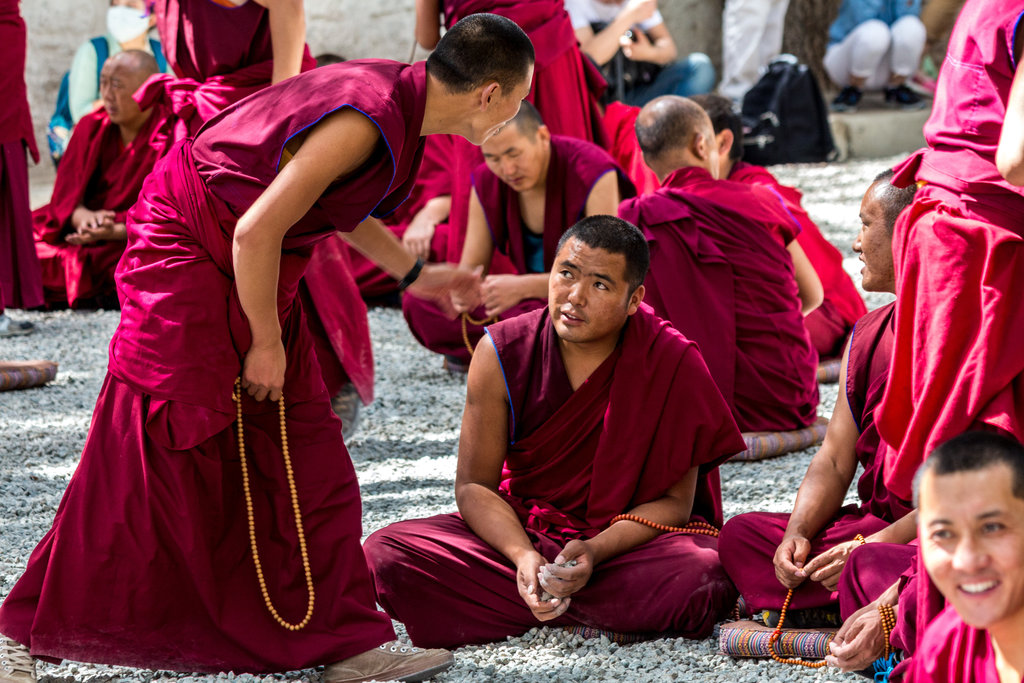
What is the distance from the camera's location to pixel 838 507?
289 centimetres

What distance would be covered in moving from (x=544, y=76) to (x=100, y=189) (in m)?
2.49

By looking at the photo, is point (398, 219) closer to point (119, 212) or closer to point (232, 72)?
point (119, 212)

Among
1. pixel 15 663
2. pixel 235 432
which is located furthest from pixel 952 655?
pixel 15 663

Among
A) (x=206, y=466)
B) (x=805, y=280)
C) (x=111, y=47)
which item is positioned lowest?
(x=805, y=280)

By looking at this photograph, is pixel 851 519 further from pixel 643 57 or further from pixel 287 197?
pixel 643 57

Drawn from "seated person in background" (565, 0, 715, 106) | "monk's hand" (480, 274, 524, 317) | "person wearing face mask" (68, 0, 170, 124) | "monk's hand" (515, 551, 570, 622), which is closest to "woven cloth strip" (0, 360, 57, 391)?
"monk's hand" (480, 274, 524, 317)

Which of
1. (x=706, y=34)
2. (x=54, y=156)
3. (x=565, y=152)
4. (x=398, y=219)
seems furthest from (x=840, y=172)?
(x=54, y=156)

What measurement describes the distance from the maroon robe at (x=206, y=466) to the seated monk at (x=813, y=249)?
2606 millimetres

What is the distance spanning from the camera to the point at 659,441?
298cm

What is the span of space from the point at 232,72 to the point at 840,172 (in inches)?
206

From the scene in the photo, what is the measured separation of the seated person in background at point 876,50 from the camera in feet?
30.8

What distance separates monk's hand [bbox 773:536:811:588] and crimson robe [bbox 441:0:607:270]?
265cm

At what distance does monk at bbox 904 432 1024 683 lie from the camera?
1.74 metres

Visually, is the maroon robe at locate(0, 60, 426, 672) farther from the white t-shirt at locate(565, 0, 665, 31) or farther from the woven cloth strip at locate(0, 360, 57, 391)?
the white t-shirt at locate(565, 0, 665, 31)
